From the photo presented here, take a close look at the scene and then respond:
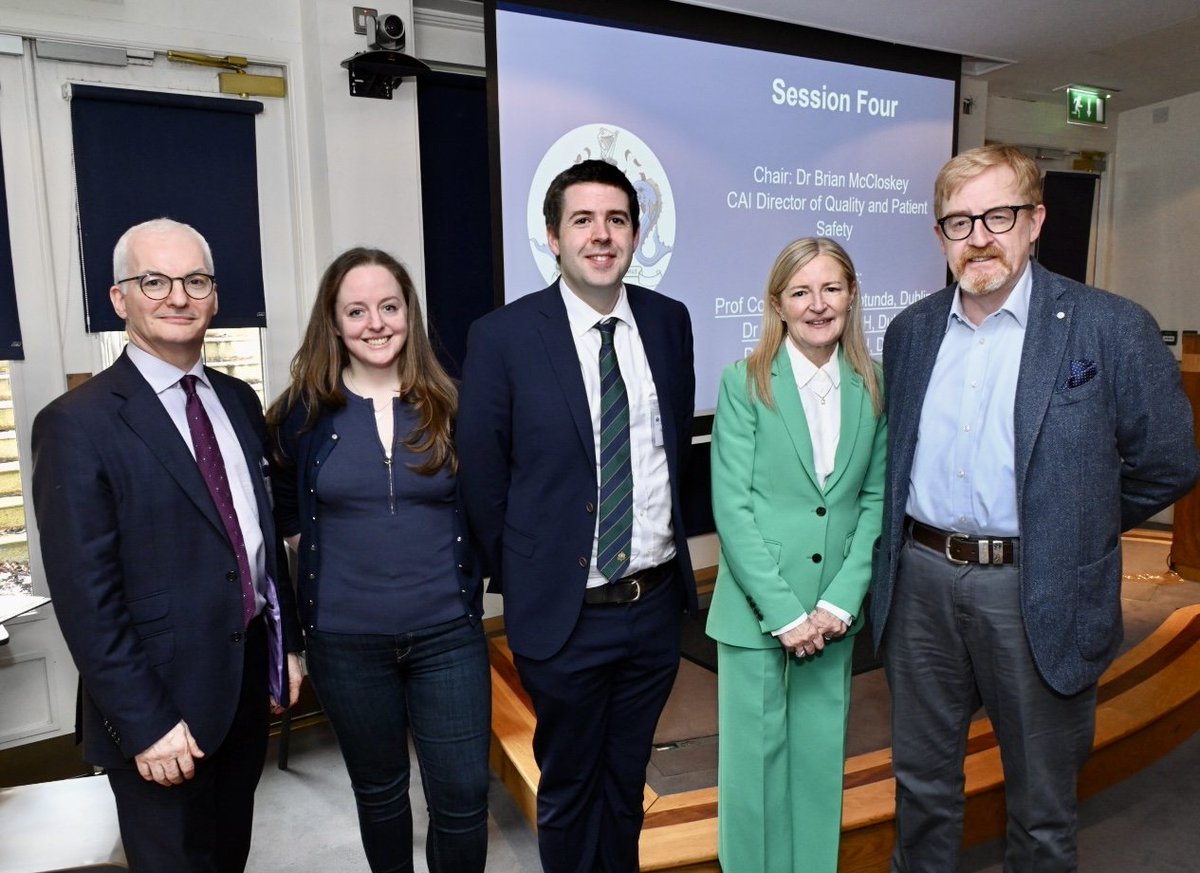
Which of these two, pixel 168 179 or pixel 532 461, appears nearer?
pixel 532 461

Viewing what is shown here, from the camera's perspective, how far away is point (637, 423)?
1.72 meters

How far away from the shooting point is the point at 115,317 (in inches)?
120

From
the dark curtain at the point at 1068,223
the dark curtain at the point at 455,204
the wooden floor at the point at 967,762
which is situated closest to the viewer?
the wooden floor at the point at 967,762

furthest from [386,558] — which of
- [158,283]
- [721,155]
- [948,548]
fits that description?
[721,155]

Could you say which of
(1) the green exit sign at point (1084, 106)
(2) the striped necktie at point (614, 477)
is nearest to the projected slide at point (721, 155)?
(1) the green exit sign at point (1084, 106)

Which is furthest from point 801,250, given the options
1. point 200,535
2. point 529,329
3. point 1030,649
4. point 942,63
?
point 942,63

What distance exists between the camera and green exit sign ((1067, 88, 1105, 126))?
563 cm

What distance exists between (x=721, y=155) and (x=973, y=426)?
2564 millimetres

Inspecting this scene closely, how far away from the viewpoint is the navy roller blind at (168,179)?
2.97 metres

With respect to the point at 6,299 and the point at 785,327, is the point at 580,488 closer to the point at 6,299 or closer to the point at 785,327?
the point at 785,327

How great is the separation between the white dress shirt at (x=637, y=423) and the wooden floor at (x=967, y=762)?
0.97m

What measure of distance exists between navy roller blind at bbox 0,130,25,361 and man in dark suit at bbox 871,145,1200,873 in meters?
2.87

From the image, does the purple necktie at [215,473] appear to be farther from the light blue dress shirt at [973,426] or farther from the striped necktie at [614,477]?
the light blue dress shirt at [973,426]

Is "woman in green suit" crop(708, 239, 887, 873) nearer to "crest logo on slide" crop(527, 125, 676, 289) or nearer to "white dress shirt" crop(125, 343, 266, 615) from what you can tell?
"white dress shirt" crop(125, 343, 266, 615)
